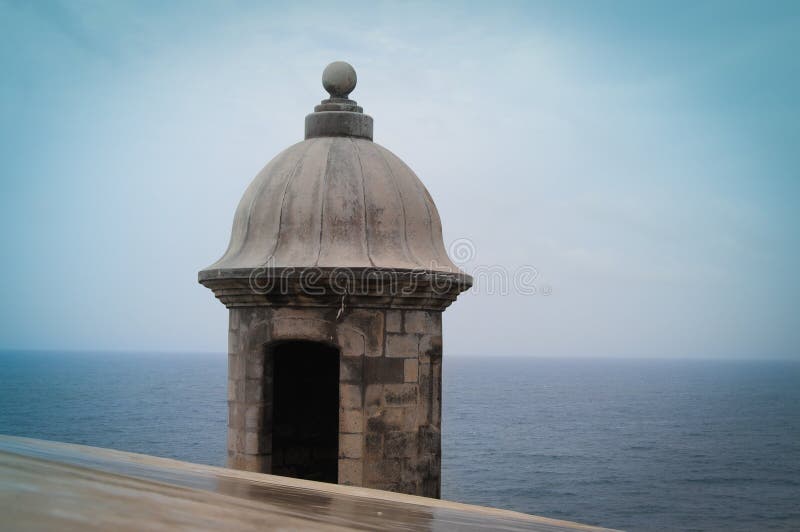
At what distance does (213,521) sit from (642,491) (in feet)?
146

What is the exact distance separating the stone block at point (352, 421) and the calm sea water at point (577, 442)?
30.6m

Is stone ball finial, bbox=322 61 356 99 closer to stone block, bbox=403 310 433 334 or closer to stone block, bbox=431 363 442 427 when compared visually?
stone block, bbox=403 310 433 334

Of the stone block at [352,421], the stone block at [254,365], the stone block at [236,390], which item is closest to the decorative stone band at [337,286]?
the stone block at [254,365]

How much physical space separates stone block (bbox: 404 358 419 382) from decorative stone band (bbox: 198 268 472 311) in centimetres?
37

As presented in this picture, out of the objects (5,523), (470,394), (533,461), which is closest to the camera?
(5,523)

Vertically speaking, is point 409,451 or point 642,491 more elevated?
point 409,451

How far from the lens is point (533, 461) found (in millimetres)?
49125

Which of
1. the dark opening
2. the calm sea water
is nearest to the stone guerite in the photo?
the dark opening

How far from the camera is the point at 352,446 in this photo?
586 cm

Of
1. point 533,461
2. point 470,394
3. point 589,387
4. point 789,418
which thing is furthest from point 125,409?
point 589,387

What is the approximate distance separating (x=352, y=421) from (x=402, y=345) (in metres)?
0.60

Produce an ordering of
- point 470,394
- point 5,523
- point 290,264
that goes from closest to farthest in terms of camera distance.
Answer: point 5,523, point 290,264, point 470,394

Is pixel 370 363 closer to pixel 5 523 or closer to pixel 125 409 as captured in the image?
pixel 5 523

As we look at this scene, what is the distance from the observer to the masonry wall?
5855 mm
